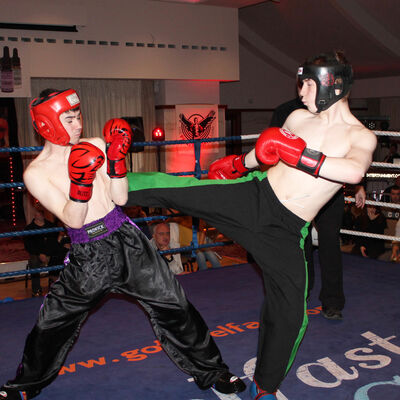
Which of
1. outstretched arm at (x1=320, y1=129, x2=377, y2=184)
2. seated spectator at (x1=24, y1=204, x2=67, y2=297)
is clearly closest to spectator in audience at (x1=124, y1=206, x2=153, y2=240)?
seated spectator at (x1=24, y1=204, x2=67, y2=297)

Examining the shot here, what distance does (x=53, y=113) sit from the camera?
1.91 meters

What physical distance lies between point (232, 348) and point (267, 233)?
2.81 feet

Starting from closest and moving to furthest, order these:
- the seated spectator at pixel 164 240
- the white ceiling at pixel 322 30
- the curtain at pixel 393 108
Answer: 1. the seated spectator at pixel 164 240
2. the white ceiling at pixel 322 30
3. the curtain at pixel 393 108

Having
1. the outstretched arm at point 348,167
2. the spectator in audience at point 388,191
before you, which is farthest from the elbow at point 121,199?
the spectator in audience at point 388,191

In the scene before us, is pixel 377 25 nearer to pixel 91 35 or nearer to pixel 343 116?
pixel 91 35

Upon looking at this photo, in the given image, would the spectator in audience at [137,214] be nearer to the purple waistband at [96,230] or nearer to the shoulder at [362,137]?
the purple waistband at [96,230]

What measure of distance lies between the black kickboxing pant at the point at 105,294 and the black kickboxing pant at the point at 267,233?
214mm

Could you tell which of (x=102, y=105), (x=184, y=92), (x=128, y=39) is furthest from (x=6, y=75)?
A: (x=184, y=92)

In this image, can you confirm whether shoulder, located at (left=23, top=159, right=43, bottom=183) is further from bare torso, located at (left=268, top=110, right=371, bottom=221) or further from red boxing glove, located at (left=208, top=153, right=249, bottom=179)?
bare torso, located at (left=268, top=110, right=371, bottom=221)

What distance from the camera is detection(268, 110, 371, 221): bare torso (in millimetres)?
1959

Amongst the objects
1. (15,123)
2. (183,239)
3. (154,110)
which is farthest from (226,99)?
(183,239)

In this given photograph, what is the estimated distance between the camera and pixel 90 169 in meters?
1.80

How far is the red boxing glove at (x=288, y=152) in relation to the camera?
1797 mm

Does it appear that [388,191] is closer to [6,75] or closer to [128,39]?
[128,39]
